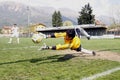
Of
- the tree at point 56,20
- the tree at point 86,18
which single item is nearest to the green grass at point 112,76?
the tree at point 86,18

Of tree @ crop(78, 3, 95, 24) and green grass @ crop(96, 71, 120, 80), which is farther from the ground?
tree @ crop(78, 3, 95, 24)

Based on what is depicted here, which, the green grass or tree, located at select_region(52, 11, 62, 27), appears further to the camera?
tree, located at select_region(52, 11, 62, 27)

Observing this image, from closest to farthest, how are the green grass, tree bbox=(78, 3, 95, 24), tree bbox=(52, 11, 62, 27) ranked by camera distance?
the green grass
tree bbox=(78, 3, 95, 24)
tree bbox=(52, 11, 62, 27)

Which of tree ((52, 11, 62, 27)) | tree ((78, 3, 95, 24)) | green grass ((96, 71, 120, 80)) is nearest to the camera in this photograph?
green grass ((96, 71, 120, 80))

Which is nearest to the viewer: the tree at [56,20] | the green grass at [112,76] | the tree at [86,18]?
the green grass at [112,76]

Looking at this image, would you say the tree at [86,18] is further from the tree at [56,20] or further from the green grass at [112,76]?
the green grass at [112,76]

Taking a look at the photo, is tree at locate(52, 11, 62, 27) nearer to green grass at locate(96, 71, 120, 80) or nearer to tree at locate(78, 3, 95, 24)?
tree at locate(78, 3, 95, 24)

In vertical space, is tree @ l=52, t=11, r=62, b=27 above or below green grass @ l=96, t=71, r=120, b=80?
above

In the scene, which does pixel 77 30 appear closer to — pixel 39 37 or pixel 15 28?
pixel 39 37

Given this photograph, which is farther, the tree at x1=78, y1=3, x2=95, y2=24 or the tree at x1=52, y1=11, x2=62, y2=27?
the tree at x1=52, y1=11, x2=62, y2=27

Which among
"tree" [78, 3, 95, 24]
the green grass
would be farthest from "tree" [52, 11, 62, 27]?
the green grass

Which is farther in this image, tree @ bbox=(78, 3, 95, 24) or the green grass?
tree @ bbox=(78, 3, 95, 24)

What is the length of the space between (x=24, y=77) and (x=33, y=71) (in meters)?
1.20

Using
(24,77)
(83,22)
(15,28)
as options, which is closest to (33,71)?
(24,77)
